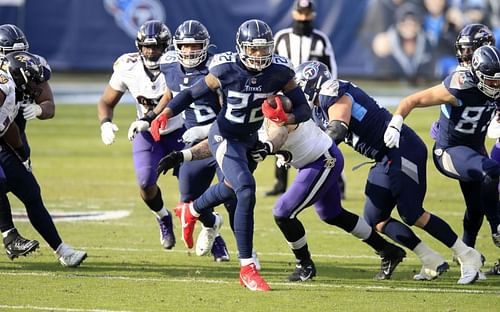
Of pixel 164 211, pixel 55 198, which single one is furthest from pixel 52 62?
pixel 164 211

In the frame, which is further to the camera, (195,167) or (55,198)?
(55,198)

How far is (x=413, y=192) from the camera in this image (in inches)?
252

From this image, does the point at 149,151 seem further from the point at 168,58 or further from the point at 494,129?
the point at 494,129

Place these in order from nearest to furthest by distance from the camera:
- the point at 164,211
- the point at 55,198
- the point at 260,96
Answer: the point at 260,96, the point at 164,211, the point at 55,198

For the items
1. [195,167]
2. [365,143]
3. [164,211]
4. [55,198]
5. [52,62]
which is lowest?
[52,62]

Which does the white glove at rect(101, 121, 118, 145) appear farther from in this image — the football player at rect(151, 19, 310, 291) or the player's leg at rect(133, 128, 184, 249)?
the football player at rect(151, 19, 310, 291)

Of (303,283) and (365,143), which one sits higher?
(365,143)

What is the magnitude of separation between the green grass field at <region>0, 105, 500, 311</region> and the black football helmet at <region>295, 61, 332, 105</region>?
1.14m

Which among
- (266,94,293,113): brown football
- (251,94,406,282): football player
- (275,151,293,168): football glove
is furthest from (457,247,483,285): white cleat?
(266,94,293,113): brown football

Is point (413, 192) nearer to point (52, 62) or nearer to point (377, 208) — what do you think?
point (377, 208)

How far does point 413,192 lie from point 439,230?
0.28m

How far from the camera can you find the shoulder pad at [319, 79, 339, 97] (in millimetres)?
6332

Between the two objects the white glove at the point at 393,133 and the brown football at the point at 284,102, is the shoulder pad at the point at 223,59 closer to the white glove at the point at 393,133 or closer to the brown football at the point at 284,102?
the brown football at the point at 284,102

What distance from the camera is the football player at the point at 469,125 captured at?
6305mm
